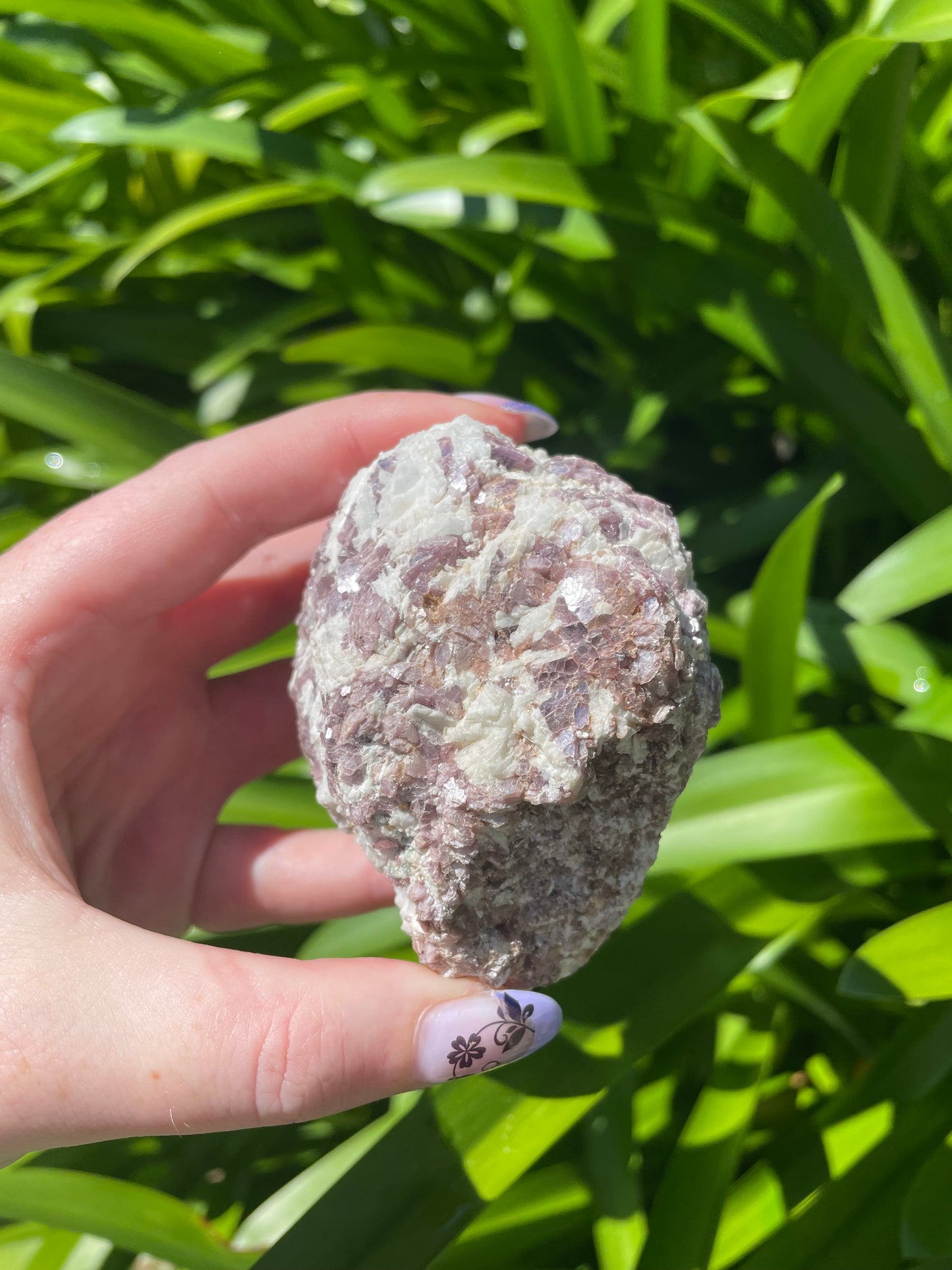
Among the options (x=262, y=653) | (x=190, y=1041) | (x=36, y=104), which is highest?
(x=36, y=104)

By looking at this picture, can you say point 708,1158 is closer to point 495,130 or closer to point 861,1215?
point 861,1215

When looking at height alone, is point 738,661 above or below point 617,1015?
above

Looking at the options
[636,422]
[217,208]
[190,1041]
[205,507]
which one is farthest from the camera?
[636,422]

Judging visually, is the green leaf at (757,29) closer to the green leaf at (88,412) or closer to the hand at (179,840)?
the hand at (179,840)

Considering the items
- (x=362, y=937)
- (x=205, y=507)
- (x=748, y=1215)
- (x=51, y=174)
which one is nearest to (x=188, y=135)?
(x=51, y=174)

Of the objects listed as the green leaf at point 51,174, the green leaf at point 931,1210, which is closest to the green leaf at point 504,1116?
the green leaf at point 931,1210

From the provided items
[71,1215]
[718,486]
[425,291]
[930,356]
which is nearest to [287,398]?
[425,291]

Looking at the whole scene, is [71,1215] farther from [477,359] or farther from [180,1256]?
[477,359]
